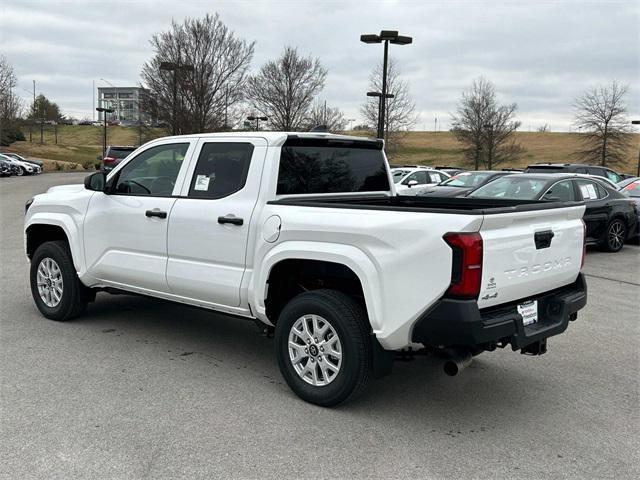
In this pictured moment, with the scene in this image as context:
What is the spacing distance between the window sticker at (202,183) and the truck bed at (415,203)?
73cm

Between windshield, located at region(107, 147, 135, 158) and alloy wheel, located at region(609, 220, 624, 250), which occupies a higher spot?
windshield, located at region(107, 147, 135, 158)

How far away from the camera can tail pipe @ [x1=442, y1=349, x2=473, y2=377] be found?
3926mm

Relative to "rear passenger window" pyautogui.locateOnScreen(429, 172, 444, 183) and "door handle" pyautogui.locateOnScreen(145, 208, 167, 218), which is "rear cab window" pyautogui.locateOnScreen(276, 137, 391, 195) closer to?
"door handle" pyautogui.locateOnScreen(145, 208, 167, 218)

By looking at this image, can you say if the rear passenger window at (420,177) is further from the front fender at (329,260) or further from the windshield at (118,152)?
the front fender at (329,260)

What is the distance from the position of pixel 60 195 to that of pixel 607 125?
4423 cm

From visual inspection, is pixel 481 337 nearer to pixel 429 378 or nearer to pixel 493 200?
pixel 429 378

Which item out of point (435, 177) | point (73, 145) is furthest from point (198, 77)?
point (73, 145)

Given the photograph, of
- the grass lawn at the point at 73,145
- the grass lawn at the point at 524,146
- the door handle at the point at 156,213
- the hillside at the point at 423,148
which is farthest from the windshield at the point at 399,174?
the grass lawn at the point at 524,146

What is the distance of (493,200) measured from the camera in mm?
5332

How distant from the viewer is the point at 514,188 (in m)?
11.6

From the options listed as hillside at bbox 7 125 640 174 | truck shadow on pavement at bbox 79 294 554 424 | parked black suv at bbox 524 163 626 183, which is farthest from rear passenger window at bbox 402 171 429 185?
hillside at bbox 7 125 640 174

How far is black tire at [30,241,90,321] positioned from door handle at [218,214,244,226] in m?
2.24

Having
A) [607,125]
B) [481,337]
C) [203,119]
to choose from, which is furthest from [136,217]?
[607,125]

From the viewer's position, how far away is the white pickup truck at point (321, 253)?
12.0 ft
